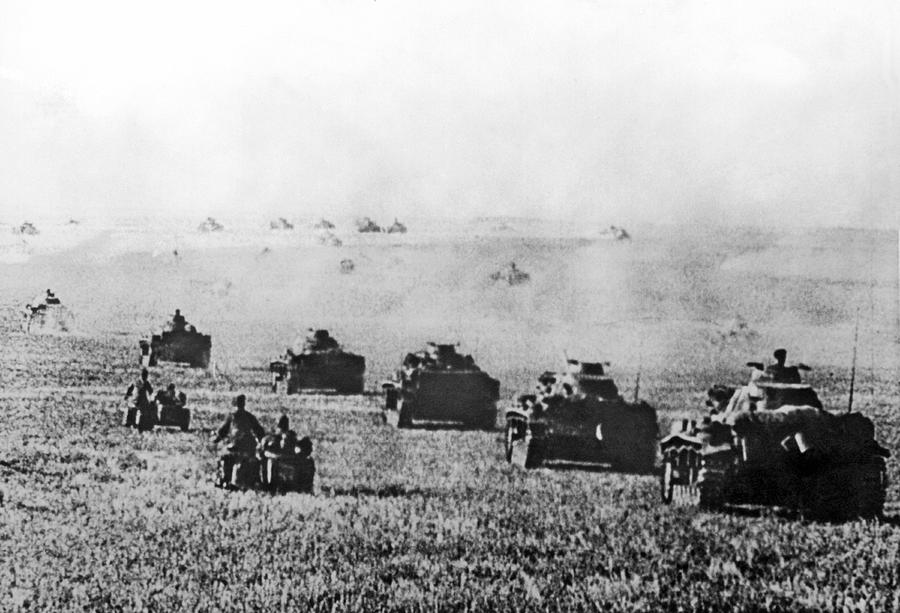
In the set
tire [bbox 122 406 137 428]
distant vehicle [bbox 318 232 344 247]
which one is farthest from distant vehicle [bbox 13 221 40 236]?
distant vehicle [bbox 318 232 344 247]

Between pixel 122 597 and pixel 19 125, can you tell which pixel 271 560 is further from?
pixel 19 125

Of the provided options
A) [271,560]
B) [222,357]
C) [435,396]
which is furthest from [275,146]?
[271,560]

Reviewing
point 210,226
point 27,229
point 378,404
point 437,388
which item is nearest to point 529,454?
point 437,388

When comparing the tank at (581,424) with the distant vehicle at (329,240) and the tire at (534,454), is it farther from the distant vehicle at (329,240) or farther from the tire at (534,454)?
the distant vehicle at (329,240)

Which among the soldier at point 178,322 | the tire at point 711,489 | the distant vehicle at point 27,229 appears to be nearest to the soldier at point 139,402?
the soldier at point 178,322

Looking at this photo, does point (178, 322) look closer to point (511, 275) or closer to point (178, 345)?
point (178, 345)

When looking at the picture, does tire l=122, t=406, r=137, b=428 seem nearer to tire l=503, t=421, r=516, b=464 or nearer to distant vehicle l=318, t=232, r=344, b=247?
distant vehicle l=318, t=232, r=344, b=247

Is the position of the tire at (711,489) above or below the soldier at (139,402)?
below
